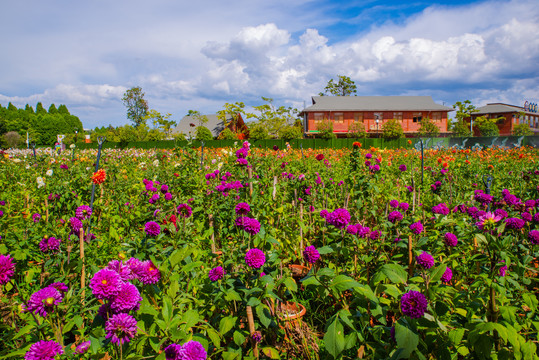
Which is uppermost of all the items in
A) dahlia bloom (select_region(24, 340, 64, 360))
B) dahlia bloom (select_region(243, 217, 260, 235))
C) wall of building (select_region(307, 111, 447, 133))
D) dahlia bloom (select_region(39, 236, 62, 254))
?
wall of building (select_region(307, 111, 447, 133))

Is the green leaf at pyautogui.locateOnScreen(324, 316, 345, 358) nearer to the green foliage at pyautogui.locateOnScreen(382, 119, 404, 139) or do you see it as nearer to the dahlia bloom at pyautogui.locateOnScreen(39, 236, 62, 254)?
the dahlia bloom at pyautogui.locateOnScreen(39, 236, 62, 254)

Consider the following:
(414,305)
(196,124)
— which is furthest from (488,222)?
(196,124)

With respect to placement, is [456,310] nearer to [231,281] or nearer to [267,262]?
[267,262]

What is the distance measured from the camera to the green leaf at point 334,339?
1178 millimetres

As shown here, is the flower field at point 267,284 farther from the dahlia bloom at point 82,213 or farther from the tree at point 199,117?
the tree at point 199,117

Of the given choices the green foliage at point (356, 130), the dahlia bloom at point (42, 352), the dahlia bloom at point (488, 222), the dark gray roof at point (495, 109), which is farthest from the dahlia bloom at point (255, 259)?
the dark gray roof at point (495, 109)

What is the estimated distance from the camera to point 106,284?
1.03 meters

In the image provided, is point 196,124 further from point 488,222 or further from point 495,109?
point 488,222

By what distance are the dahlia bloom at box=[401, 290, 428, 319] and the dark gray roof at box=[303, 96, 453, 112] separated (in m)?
44.5

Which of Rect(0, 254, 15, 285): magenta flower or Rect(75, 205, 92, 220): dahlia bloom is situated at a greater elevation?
Rect(75, 205, 92, 220): dahlia bloom

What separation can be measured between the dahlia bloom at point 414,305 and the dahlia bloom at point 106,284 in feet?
3.18

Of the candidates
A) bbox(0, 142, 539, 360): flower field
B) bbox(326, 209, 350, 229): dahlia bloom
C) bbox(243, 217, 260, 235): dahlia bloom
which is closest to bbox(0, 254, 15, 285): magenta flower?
bbox(0, 142, 539, 360): flower field

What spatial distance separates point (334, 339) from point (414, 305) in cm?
31

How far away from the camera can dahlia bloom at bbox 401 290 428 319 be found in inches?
44.1
